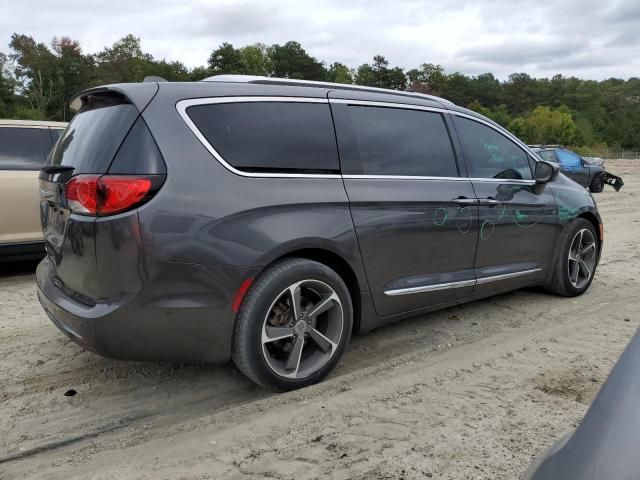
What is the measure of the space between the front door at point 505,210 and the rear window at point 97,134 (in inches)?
96.8

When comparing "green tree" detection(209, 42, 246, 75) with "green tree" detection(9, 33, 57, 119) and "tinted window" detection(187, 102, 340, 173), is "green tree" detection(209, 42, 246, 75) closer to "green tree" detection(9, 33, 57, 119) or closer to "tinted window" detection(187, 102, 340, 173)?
"green tree" detection(9, 33, 57, 119)

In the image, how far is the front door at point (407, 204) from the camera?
343 cm

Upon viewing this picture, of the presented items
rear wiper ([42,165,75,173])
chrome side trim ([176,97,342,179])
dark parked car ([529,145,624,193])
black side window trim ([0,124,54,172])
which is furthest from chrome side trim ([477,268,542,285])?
dark parked car ([529,145,624,193])

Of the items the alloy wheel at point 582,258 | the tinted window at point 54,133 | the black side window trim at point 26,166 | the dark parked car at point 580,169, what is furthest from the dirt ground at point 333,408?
the dark parked car at point 580,169

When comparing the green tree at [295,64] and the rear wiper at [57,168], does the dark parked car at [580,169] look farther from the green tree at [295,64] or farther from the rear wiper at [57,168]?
the green tree at [295,64]

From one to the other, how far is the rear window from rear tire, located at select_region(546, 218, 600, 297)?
3.87m

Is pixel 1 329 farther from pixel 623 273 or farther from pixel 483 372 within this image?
pixel 623 273

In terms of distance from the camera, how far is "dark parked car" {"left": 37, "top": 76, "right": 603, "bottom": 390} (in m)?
2.69

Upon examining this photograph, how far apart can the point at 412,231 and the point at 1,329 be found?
130 inches

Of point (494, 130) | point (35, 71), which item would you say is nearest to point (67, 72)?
point (35, 71)

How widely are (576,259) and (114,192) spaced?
4.23 metres

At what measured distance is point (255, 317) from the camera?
290 cm

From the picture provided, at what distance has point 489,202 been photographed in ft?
13.6

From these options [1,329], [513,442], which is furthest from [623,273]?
[1,329]
